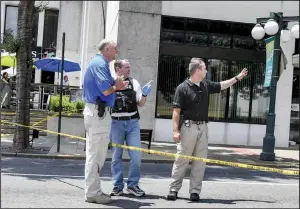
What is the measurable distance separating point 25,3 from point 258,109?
8.80 meters

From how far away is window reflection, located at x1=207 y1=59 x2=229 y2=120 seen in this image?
1605cm

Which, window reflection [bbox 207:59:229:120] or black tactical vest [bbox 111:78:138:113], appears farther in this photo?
window reflection [bbox 207:59:229:120]

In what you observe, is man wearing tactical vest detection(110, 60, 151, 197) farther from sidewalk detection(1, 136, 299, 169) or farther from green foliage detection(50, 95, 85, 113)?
green foliage detection(50, 95, 85, 113)

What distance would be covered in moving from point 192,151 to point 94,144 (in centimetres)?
138

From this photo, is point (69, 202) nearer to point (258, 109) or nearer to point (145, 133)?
point (145, 133)

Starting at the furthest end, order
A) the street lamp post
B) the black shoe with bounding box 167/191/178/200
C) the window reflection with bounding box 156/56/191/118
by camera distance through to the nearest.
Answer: the window reflection with bounding box 156/56/191/118 < the street lamp post < the black shoe with bounding box 167/191/178/200

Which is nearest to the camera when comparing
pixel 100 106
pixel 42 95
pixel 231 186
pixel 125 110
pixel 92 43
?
pixel 100 106

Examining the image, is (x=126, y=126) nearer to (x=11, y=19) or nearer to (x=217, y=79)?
(x=217, y=79)

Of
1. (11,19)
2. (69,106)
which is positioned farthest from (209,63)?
(11,19)

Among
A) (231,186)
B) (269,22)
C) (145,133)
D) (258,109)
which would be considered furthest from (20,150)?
(258,109)

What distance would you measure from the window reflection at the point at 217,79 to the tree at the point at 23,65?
658 centimetres

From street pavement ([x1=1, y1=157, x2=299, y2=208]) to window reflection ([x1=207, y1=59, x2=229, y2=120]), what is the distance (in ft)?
18.5

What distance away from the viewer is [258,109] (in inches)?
647

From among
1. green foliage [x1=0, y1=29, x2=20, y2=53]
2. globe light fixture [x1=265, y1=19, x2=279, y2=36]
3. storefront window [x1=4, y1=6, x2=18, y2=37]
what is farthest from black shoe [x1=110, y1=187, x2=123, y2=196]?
storefront window [x1=4, y1=6, x2=18, y2=37]
